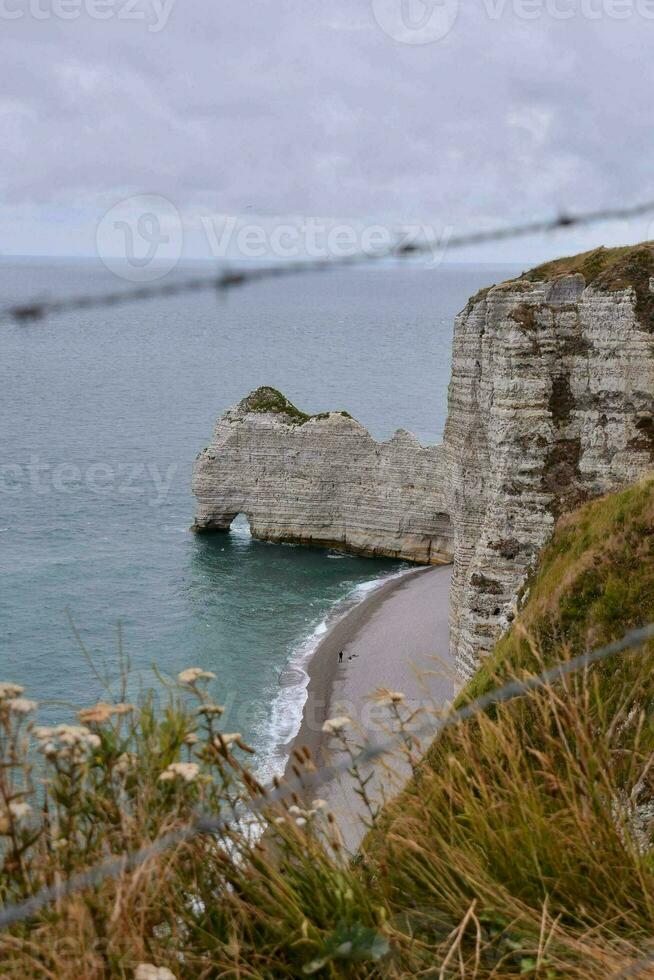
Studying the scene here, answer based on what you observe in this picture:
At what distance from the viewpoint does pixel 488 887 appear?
4.98m

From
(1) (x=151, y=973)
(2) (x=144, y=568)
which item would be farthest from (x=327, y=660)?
(1) (x=151, y=973)

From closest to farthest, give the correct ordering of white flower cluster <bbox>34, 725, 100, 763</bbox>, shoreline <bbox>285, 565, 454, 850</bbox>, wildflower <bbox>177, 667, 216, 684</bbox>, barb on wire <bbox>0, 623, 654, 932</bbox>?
barb on wire <bbox>0, 623, 654, 932</bbox>
white flower cluster <bbox>34, 725, 100, 763</bbox>
wildflower <bbox>177, 667, 216, 684</bbox>
shoreline <bbox>285, 565, 454, 850</bbox>

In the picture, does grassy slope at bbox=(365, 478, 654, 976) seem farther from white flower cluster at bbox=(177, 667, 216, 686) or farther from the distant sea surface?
the distant sea surface

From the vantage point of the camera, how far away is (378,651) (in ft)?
134

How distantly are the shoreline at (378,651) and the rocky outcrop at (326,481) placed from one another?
511 centimetres

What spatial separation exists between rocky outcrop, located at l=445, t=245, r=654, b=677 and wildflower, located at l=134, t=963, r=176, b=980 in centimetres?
2009

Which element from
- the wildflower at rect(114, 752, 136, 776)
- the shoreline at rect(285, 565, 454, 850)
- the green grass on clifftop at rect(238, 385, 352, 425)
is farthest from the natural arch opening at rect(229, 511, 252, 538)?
the wildflower at rect(114, 752, 136, 776)

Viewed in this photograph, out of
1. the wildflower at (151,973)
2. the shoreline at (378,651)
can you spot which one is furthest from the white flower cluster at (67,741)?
the shoreline at (378,651)

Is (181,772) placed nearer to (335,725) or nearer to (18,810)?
(18,810)

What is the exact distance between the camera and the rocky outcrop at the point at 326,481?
5553cm

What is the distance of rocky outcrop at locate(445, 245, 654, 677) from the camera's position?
24078 mm

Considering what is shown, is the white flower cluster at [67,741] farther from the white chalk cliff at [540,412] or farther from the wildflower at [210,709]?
the white chalk cliff at [540,412]

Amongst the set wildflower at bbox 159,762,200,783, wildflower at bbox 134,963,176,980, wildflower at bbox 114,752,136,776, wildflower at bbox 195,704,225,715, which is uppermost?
wildflower at bbox 195,704,225,715

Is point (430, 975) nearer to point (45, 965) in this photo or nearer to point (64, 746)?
point (45, 965)
